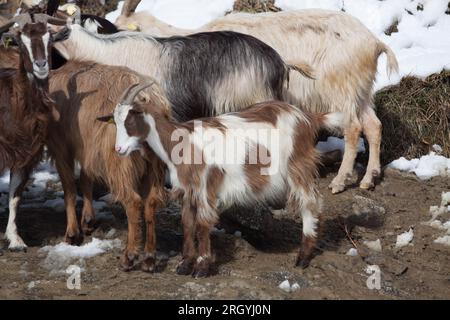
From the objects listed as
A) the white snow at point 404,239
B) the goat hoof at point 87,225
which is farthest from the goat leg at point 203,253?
the white snow at point 404,239

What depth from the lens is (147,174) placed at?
21.9ft

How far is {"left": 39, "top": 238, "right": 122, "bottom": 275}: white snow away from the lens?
663 cm

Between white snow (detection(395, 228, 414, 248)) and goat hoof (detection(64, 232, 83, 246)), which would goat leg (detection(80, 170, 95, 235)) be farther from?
white snow (detection(395, 228, 414, 248))

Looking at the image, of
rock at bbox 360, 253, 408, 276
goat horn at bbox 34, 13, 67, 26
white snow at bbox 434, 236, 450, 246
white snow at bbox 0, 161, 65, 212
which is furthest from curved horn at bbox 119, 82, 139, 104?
white snow at bbox 434, 236, 450, 246

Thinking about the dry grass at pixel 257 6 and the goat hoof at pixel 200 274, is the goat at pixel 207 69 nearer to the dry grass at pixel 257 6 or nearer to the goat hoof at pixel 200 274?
the goat hoof at pixel 200 274

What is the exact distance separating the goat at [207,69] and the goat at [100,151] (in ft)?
2.36

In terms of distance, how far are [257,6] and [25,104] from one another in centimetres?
427

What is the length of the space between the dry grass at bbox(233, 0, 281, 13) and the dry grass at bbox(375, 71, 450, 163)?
1817 millimetres

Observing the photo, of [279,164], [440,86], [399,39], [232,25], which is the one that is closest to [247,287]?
[279,164]

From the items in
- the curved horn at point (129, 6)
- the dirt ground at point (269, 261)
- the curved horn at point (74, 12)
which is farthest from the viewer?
the curved horn at point (129, 6)

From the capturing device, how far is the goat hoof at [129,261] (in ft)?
21.4

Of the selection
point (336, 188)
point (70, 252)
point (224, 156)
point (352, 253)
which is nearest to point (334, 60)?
point (336, 188)

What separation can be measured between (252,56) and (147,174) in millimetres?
1577

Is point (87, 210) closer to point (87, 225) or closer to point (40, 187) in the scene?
point (87, 225)
